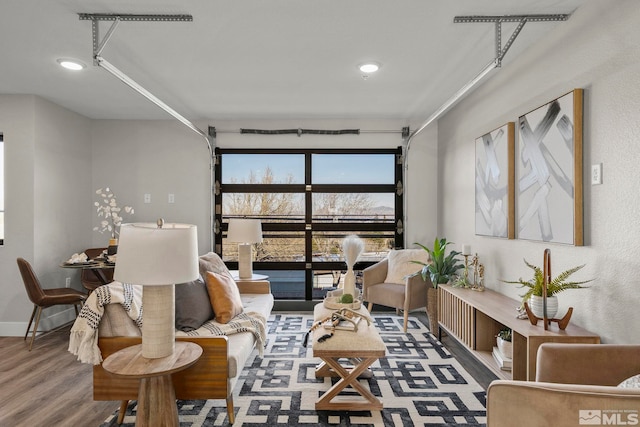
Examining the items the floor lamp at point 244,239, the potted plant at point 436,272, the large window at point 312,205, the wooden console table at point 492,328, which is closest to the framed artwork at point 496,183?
the potted plant at point 436,272

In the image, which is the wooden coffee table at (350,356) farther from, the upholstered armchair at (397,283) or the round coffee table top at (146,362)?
the upholstered armchair at (397,283)

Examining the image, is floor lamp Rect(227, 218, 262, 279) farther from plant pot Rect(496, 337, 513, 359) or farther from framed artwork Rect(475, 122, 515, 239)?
plant pot Rect(496, 337, 513, 359)

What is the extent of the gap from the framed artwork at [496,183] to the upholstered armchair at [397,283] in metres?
0.92

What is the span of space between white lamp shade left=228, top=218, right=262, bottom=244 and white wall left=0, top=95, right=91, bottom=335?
2.06 meters

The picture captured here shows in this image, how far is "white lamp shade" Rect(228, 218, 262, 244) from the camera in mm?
4102

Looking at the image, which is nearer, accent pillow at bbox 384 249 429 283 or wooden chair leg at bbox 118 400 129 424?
wooden chair leg at bbox 118 400 129 424

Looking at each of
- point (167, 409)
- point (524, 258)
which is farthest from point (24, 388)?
point (524, 258)

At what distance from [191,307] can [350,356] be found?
1.14m

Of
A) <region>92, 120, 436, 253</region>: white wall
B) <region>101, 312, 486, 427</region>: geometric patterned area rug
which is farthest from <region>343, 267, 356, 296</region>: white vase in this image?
<region>92, 120, 436, 253</region>: white wall

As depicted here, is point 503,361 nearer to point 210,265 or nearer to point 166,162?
point 210,265

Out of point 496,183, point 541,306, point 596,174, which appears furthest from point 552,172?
point 541,306

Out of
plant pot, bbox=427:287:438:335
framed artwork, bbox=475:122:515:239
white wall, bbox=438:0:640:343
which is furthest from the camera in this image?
plant pot, bbox=427:287:438:335

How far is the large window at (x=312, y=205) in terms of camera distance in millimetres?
5102

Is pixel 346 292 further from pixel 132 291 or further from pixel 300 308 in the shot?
pixel 300 308
